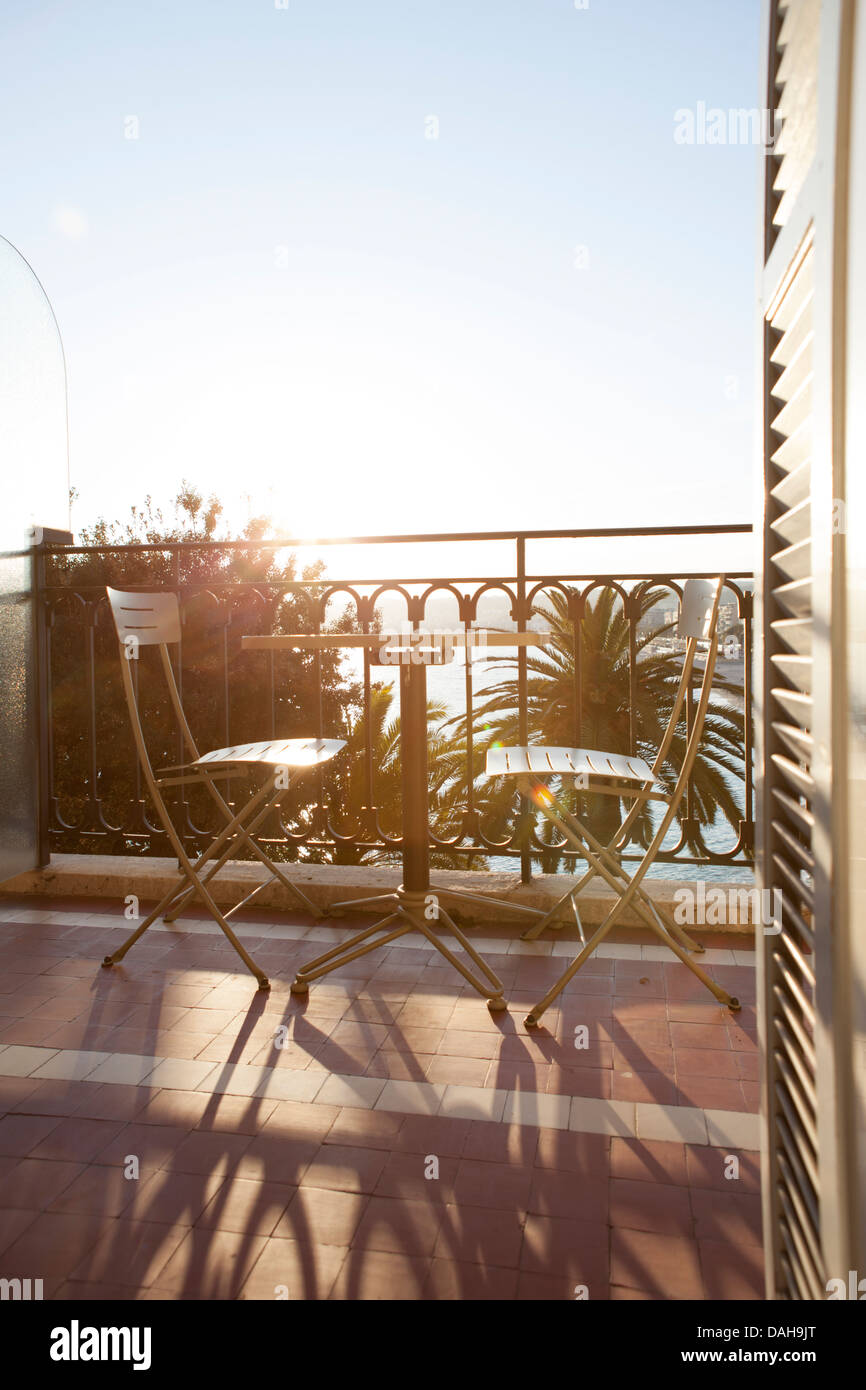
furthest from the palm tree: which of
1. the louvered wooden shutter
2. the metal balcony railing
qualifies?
the louvered wooden shutter

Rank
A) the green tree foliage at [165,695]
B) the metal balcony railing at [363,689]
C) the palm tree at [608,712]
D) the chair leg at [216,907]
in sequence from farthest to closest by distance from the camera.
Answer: the green tree foliage at [165,695]
the palm tree at [608,712]
the metal balcony railing at [363,689]
the chair leg at [216,907]

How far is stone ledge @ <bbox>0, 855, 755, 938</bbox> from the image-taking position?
325cm

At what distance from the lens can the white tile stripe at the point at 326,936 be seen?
300 centimetres

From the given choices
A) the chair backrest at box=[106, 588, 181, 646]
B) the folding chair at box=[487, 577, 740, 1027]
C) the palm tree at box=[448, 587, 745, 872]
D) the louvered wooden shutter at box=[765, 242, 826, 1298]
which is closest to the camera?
the louvered wooden shutter at box=[765, 242, 826, 1298]

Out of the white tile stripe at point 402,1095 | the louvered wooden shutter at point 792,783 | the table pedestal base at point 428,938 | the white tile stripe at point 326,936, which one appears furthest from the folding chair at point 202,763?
the louvered wooden shutter at point 792,783

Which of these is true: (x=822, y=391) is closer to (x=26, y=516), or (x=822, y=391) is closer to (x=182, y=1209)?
(x=182, y=1209)

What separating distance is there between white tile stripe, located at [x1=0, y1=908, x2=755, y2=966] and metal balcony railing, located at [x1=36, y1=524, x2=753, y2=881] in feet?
1.37

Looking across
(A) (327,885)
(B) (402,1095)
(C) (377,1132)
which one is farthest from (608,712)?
(C) (377,1132)

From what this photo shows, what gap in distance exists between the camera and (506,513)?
24.1 meters

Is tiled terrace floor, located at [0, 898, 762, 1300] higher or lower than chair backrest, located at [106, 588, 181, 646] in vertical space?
lower

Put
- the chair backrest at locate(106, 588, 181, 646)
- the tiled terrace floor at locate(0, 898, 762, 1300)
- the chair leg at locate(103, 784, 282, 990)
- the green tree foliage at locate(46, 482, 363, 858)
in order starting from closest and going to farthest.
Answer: the tiled terrace floor at locate(0, 898, 762, 1300) < the chair leg at locate(103, 784, 282, 990) < the chair backrest at locate(106, 588, 181, 646) < the green tree foliage at locate(46, 482, 363, 858)

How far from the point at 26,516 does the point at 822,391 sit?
12.3 feet

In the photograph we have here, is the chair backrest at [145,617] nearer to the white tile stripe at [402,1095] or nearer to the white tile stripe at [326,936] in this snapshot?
the white tile stripe at [326,936]

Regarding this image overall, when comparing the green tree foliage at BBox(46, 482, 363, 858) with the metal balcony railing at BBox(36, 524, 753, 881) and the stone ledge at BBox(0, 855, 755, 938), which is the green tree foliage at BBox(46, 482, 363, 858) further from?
the stone ledge at BBox(0, 855, 755, 938)
